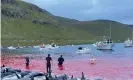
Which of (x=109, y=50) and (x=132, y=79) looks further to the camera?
(x=109, y=50)

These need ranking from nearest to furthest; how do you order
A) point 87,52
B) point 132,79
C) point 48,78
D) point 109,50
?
point 48,78 < point 132,79 < point 87,52 < point 109,50

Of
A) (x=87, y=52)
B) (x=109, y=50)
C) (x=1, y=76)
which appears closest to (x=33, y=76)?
(x=1, y=76)

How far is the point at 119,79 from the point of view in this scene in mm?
56031

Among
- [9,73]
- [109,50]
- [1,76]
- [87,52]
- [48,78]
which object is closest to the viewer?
[48,78]

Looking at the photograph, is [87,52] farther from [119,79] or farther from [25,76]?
[25,76]

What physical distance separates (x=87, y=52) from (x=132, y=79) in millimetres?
94448

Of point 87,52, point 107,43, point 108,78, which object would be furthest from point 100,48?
point 108,78

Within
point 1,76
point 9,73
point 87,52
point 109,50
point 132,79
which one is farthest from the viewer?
point 109,50

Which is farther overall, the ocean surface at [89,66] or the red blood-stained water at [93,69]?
the ocean surface at [89,66]

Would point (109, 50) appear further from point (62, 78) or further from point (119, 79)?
point (62, 78)

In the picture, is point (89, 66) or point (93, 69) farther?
point (89, 66)

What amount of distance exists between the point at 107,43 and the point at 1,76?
471 ft

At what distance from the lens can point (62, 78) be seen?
39.1 m

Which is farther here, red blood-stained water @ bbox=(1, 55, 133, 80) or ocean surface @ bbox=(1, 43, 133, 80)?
ocean surface @ bbox=(1, 43, 133, 80)
